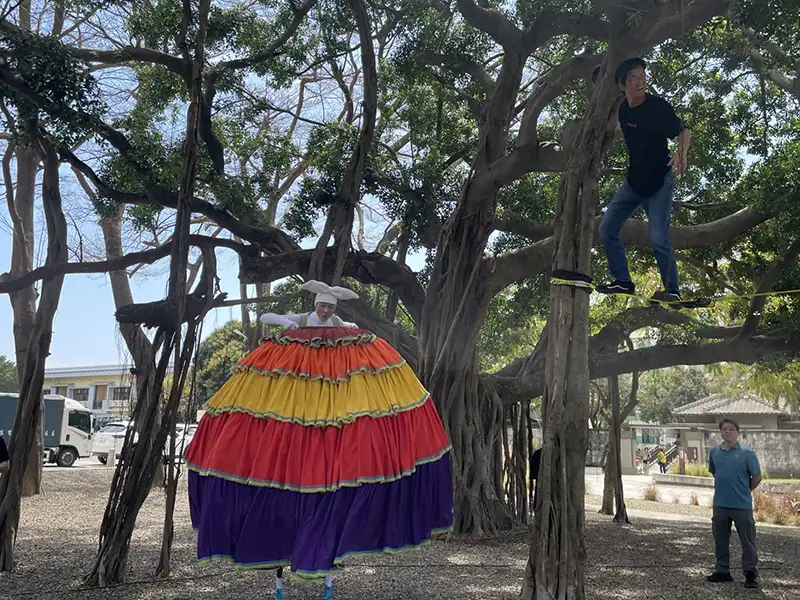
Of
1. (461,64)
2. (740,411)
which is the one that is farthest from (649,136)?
(740,411)

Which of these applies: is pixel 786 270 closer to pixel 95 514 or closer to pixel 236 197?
pixel 236 197

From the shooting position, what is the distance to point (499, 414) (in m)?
8.50

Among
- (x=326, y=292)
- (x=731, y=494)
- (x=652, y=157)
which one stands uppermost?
(x=652, y=157)

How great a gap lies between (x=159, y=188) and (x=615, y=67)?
4695 mm

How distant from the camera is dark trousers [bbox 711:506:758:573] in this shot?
16.7 feet

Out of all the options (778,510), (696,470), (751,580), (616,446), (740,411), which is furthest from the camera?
(740,411)

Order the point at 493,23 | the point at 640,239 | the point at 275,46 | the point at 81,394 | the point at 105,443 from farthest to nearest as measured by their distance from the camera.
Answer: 1. the point at 81,394
2. the point at 105,443
3. the point at 275,46
4. the point at 640,239
5. the point at 493,23

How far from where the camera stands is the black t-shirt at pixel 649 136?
4.39m

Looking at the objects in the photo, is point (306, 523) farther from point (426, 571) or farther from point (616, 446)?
point (616, 446)

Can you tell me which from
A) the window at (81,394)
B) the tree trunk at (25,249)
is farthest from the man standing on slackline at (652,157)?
the window at (81,394)

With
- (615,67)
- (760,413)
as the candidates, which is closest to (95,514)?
(615,67)

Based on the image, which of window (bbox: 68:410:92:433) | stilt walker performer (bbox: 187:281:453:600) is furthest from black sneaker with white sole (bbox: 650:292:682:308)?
window (bbox: 68:410:92:433)

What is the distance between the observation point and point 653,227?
4.51 m

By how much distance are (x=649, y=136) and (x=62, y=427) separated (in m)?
18.2
